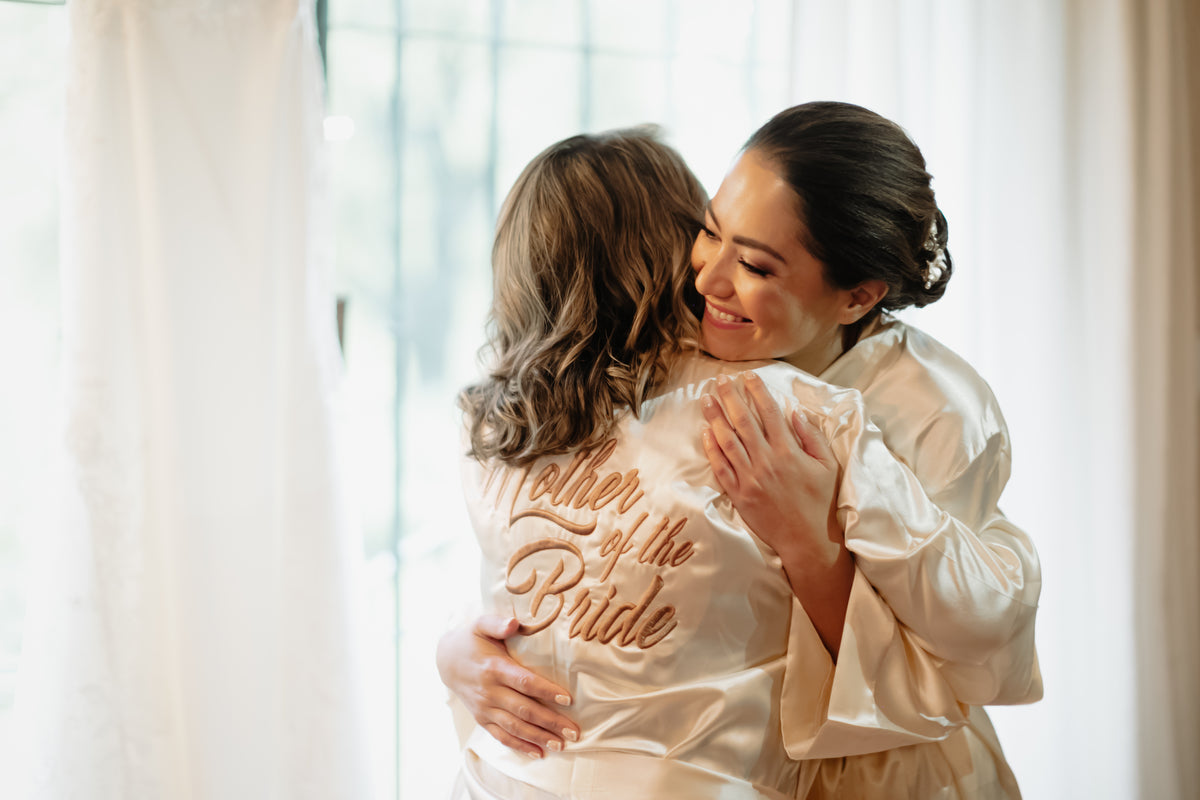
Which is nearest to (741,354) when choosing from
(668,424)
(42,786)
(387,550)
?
(668,424)

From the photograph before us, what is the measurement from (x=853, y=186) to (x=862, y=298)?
17 centimetres

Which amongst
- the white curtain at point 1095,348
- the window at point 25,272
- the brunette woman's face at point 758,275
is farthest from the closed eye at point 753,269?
the window at point 25,272

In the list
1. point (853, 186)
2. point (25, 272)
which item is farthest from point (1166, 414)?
point (25, 272)

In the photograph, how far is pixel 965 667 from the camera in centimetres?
107

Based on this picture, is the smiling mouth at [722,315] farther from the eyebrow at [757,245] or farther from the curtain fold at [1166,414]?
the curtain fold at [1166,414]

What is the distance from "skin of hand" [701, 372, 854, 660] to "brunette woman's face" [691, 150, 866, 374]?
0.27 feet

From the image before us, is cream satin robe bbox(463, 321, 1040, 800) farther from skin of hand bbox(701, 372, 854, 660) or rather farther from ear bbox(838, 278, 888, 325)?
ear bbox(838, 278, 888, 325)

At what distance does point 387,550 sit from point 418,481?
156 millimetres

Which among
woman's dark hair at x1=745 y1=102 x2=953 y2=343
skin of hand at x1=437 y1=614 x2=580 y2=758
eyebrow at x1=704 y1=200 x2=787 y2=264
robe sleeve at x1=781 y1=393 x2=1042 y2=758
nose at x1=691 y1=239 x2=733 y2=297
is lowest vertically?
skin of hand at x1=437 y1=614 x2=580 y2=758

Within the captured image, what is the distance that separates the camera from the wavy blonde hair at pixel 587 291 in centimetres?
111

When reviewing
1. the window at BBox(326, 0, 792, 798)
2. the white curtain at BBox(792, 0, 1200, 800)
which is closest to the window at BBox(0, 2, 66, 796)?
the window at BBox(326, 0, 792, 798)

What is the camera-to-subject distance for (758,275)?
1.13 meters

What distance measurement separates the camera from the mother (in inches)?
40.9

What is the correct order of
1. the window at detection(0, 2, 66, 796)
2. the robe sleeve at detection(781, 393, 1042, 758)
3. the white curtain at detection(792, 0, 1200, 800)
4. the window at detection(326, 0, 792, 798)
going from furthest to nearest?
the white curtain at detection(792, 0, 1200, 800) → the window at detection(326, 0, 792, 798) → the window at detection(0, 2, 66, 796) → the robe sleeve at detection(781, 393, 1042, 758)
